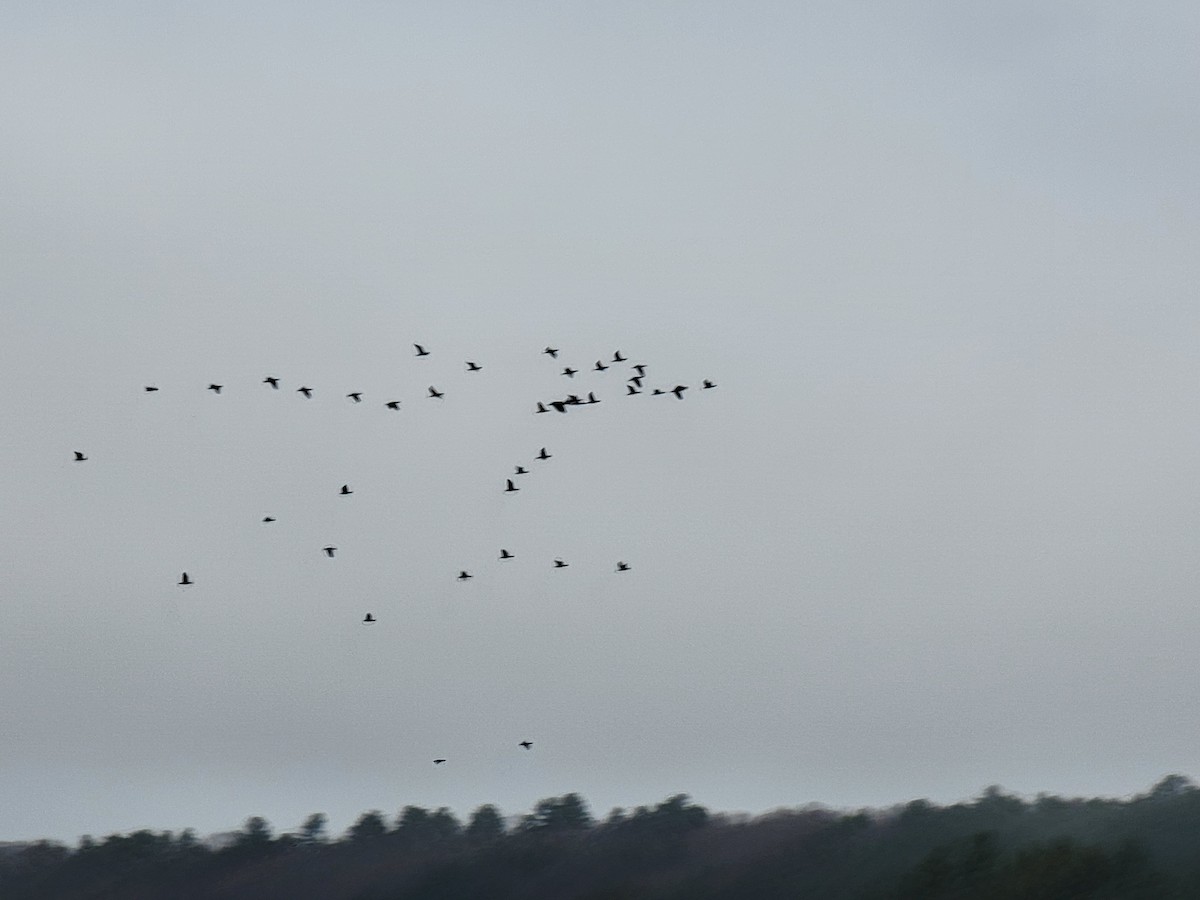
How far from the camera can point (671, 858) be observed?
88688mm

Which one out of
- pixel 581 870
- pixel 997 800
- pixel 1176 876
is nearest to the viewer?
pixel 1176 876

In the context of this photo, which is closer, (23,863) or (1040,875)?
(1040,875)

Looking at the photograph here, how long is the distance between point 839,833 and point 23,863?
147ft

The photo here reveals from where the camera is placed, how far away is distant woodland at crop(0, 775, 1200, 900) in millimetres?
81500

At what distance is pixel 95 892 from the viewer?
90.4 m

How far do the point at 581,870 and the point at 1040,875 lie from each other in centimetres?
2347

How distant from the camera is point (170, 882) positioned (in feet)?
297

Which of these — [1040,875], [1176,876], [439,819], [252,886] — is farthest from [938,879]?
[252,886]

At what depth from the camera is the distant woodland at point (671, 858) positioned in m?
81.5

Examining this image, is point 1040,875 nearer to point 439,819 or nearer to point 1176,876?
point 1176,876

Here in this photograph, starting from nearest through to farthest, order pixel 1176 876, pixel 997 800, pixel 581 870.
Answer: pixel 1176 876, pixel 581 870, pixel 997 800

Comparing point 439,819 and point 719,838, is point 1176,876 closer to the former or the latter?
point 719,838

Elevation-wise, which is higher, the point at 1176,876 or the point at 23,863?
the point at 23,863

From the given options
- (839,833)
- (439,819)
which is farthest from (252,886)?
(839,833)
